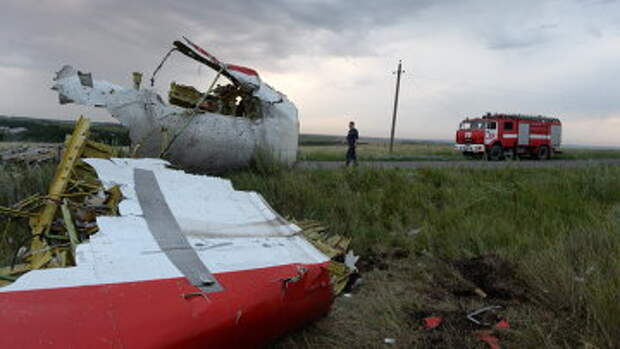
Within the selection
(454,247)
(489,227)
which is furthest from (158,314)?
(489,227)

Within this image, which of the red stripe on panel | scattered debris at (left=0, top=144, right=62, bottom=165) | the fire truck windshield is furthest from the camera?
the fire truck windshield

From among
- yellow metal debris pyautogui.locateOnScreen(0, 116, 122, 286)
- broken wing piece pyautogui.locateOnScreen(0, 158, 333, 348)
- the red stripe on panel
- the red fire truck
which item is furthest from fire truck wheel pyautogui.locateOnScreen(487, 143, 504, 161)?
the red stripe on panel

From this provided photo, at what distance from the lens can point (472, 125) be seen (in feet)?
78.8

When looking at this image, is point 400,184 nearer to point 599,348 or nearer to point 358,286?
point 358,286

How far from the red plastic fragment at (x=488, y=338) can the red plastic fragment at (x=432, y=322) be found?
290mm

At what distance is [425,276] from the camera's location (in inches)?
176

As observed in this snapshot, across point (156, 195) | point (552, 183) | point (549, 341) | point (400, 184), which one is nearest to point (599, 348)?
point (549, 341)

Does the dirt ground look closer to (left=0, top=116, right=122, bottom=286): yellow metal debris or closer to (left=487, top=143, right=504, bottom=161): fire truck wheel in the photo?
(left=0, top=116, right=122, bottom=286): yellow metal debris

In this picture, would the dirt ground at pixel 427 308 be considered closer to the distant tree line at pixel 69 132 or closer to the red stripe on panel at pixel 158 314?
the red stripe on panel at pixel 158 314

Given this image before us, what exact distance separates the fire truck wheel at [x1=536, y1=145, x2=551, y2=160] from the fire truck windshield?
527 centimetres

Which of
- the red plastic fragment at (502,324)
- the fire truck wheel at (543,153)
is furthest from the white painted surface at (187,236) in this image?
the fire truck wheel at (543,153)

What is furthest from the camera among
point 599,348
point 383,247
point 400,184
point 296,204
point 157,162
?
point 400,184

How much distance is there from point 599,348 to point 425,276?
6.46 feet

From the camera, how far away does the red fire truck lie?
23141 mm
